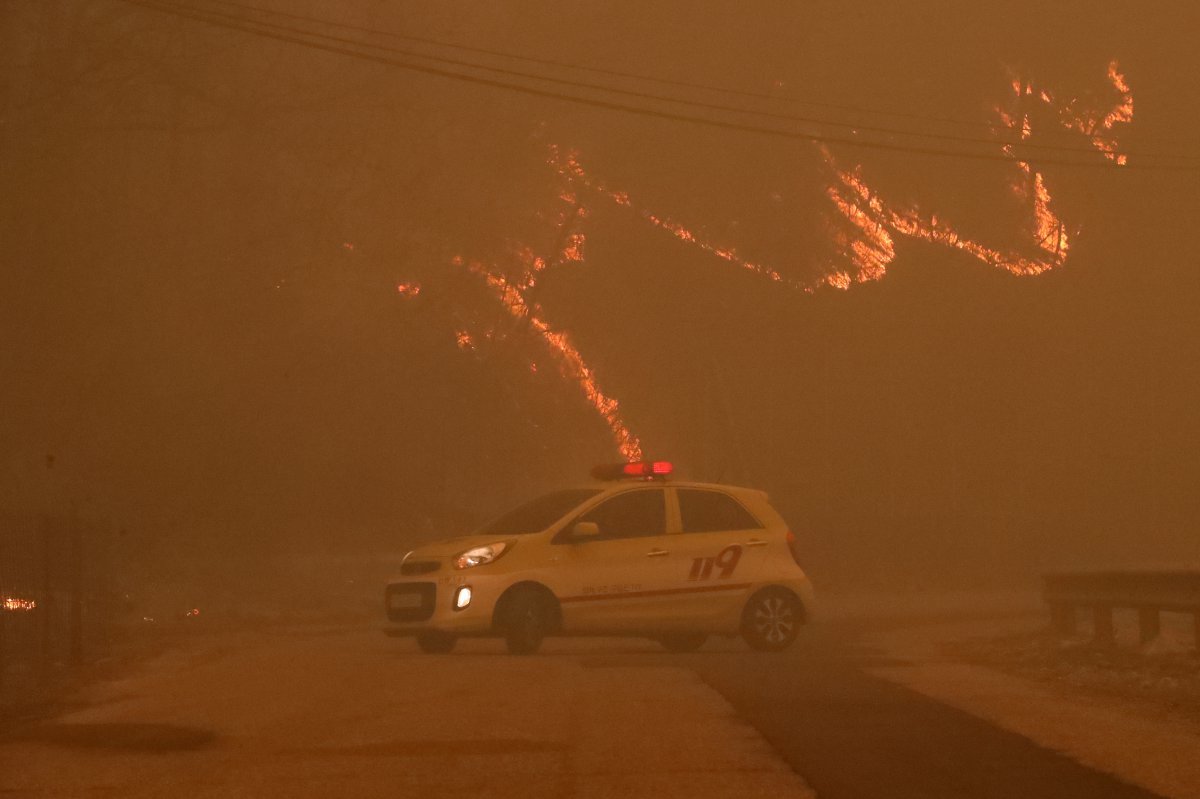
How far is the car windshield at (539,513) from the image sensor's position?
16.6m

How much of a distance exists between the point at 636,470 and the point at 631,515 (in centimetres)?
57

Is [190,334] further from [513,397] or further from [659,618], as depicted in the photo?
[659,618]

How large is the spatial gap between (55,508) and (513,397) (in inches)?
425

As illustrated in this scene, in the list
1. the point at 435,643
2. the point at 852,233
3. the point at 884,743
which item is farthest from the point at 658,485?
the point at 852,233

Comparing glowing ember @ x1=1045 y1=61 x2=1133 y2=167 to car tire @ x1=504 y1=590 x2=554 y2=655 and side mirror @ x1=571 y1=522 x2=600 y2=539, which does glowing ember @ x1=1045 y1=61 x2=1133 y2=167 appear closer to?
side mirror @ x1=571 y1=522 x2=600 y2=539

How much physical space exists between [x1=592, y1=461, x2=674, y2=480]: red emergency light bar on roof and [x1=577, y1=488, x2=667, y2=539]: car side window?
27 cm

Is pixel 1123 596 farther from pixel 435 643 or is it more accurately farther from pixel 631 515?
pixel 435 643

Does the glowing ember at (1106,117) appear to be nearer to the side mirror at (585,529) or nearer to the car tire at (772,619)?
the car tire at (772,619)

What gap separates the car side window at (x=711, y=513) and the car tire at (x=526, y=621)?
1.68 m

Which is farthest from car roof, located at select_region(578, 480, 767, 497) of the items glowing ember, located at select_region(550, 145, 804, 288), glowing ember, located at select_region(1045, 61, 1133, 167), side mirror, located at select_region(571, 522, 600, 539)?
glowing ember, located at select_region(1045, 61, 1133, 167)

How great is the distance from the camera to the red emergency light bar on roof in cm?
1700

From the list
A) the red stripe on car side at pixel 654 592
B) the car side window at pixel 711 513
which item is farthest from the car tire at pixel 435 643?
the car side window at pixel 711 513

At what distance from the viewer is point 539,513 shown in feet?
55.5

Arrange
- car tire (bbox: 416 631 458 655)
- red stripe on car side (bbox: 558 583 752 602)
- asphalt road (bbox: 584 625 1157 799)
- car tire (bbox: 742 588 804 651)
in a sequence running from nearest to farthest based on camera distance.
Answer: asphalt road (bbox: 584 625 1157 799)
red stripe on car side (bbox: 558 583 752 602)
car tire (bbox: 416 631 458 655)
car tire (bbox: 742 588 804 651)
